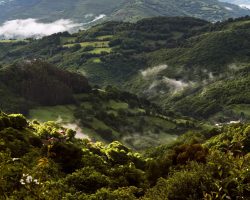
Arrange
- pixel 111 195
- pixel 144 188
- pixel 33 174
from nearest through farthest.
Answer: pixel 33 174, pixel 111 195, pixel 144 188

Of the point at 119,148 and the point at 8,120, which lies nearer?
the point at 8,120

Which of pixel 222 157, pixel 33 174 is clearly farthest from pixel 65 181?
pixel 33 174

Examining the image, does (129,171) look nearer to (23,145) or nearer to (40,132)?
(23,145)

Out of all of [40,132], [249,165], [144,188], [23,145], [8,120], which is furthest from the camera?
[40,132]

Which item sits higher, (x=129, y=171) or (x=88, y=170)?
(x=88, y=170)

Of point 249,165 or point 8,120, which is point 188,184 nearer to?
point 249,165

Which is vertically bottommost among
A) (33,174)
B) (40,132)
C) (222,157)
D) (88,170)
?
(40,132)
